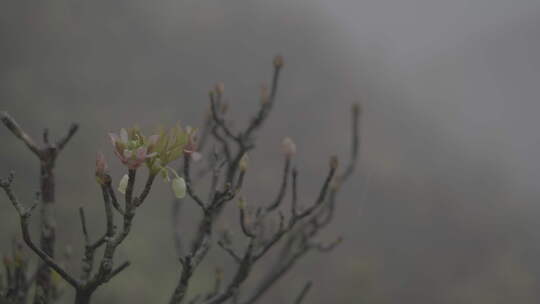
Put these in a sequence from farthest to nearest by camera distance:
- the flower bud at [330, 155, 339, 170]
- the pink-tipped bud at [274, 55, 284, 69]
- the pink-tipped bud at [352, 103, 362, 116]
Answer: the pink-tipped bud at [352, 103, 362, 116]
the pink-tipped bud at [274, 55, 284, 69]
the flower bud at [330, 155, 339, 170]

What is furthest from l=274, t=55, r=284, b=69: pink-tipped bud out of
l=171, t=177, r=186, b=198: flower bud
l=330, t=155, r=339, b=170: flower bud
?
l=171, t=177, r=186, b=198: flower bud

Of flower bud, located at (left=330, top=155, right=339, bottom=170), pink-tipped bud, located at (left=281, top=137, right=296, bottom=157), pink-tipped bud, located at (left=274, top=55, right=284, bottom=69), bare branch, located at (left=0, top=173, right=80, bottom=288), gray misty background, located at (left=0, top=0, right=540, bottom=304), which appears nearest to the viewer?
bare branch, located at (left=0, top=173, right=80, bottom=288)

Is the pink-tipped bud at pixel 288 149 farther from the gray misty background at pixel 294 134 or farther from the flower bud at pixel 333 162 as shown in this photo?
the gray misty background at pixel 294 134

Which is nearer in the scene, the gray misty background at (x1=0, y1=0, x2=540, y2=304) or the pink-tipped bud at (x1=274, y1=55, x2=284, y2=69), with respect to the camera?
the pink-tipped bud at (x1=274, y1=55, x2=284, y2=69)

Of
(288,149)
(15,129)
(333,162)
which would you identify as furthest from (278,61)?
(15,129)

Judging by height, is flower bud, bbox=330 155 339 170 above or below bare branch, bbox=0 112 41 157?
below

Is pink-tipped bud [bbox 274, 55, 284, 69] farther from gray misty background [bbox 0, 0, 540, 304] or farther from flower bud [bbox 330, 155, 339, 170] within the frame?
gray misty background [bbox 0, 0, 540, 304]

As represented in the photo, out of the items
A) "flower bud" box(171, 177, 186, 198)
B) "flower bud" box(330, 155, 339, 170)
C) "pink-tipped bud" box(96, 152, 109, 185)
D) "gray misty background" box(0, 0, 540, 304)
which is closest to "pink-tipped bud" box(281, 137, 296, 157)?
"flower bud" box(330, 155, 339, 170)

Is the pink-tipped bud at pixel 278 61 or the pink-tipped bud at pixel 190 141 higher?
the pink-tipped bud at pixel 278 61

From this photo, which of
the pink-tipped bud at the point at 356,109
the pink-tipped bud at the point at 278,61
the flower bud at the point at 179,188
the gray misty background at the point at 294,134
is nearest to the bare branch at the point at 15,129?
the flower bud at the point at 179,188
